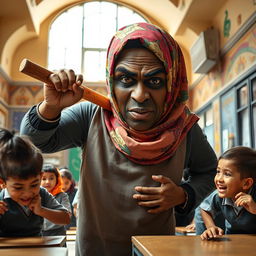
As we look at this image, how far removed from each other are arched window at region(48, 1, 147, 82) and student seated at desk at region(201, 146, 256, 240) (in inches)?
348

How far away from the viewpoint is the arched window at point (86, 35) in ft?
34.5

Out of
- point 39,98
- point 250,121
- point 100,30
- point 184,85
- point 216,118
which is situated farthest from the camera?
point 100,30

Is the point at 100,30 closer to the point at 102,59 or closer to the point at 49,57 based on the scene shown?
the point at 102,59

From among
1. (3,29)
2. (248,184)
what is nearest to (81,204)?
(248,184)

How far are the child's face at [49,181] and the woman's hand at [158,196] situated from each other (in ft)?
8.17

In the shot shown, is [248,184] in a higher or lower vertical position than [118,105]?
lower

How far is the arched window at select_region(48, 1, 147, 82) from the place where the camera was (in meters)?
10.5

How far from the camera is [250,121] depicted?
20.1 ft

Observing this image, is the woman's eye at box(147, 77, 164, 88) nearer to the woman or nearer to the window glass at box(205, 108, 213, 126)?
the woman

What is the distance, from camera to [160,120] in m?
1.29

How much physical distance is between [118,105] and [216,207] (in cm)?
76

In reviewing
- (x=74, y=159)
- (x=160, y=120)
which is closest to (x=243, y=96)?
(x=74, y=159)

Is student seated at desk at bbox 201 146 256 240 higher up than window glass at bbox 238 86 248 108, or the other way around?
window glass at bbox 238 86 248 108

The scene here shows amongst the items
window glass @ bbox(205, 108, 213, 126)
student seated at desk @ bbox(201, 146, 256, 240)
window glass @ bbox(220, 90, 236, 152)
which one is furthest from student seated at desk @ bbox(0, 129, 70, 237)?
window glass @ bbox(205, 108, 213, 126)
